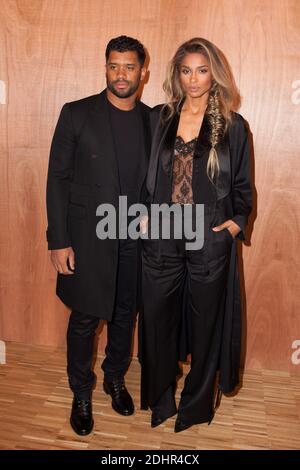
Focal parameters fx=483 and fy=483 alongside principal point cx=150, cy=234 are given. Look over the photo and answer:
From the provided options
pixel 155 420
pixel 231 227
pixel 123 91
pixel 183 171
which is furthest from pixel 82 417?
pixel 123 91

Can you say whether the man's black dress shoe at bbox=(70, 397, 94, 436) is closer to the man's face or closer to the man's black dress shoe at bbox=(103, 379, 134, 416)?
the man's black dress shoe at bbox=(103, 379, 134, 416)

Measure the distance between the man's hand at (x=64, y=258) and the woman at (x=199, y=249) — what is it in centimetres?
36

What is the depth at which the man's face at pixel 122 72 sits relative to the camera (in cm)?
225

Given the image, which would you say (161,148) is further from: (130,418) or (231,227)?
(130,418)

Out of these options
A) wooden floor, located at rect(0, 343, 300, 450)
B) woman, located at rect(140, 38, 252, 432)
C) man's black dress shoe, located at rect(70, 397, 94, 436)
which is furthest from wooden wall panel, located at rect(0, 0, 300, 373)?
man's black dress shoe, located at rect(70, 397, 94, 436)

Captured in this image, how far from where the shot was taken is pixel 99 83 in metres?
2.90

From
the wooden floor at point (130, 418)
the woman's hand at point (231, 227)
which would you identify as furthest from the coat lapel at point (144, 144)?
the wooden floor at point (130, 418)

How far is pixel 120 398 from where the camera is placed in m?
2.63

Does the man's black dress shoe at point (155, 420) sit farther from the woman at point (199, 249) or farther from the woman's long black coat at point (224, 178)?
the woman's long black coat at point (224, 178)

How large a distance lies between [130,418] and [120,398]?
4.8 inches

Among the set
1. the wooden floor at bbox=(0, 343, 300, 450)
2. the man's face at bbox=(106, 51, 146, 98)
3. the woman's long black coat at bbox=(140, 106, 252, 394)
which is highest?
the man's face at bbox=(106, 51, 146, 98)

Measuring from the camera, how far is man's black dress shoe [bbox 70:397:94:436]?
7.90ft

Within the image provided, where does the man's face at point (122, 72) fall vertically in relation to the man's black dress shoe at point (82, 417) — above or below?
above

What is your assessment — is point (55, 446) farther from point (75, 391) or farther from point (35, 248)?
point (35, 248)
